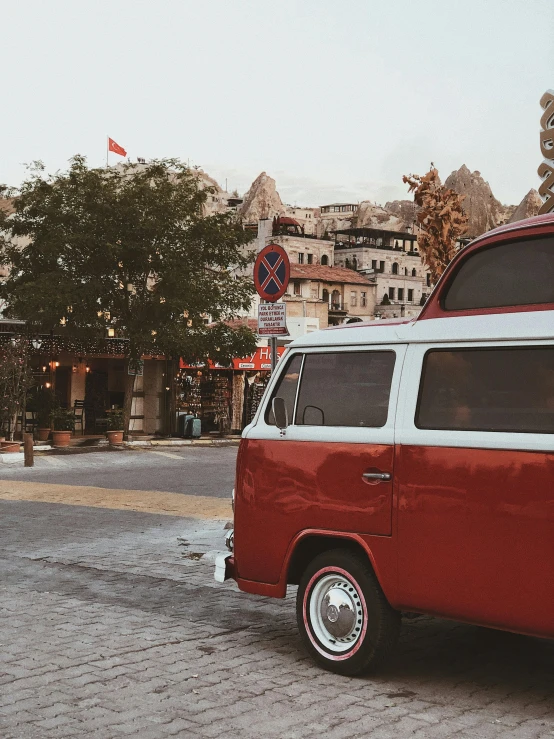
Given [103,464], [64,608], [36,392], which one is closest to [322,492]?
[64,608]

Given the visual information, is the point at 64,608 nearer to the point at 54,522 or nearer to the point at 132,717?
the point at 132,717

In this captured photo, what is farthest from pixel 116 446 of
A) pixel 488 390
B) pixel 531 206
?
pixel 488 390

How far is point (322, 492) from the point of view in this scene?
20.6 feet

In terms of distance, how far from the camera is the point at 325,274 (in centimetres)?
10225

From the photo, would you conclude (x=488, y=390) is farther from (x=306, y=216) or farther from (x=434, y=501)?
(x=306, y=216)

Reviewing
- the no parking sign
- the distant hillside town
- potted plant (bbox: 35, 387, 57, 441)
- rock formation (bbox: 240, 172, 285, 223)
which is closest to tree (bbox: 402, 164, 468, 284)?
the no parking sign

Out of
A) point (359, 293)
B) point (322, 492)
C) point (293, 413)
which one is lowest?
point (322, 492)

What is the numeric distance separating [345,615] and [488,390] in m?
1.63

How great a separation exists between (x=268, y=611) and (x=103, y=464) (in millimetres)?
16925

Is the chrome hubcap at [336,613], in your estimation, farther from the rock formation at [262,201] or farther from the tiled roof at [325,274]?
the rock formation at [262,201]

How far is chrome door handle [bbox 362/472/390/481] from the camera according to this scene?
5.91m

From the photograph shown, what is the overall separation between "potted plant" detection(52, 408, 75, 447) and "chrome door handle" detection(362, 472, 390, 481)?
25.3 metres

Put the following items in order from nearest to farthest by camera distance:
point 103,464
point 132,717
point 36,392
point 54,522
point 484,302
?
point 132,717 < point 484,302 < point 54,522 < point 103,464 < point 36,392

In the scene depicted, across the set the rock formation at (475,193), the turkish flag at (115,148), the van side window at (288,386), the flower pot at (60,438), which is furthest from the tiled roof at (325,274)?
the van side window at (288,386)
